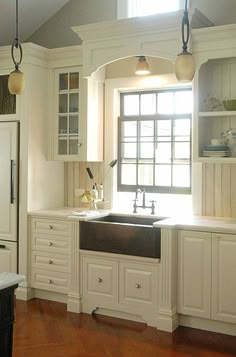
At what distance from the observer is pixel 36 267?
4.66 m

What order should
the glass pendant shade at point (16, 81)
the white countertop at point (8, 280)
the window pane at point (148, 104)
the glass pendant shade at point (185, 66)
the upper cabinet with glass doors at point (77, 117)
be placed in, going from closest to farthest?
the white countertop at point (8, 280), the glass pendant shade at point (185, 66), the glass pendant shade at point (16, 81), the upper cabinet with glass doors at point (77, 117), the window pane at point (148, 104)

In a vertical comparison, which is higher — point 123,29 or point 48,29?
point 48,29

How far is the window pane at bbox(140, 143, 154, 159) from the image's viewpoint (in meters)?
4.88

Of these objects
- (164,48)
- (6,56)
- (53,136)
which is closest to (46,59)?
(6,56)

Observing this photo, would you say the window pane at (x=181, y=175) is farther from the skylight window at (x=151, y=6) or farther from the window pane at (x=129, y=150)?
the skylight window at (x=151, y=6)

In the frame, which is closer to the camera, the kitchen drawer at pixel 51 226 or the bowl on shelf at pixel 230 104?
the bowl on shelf at pixel 230 104

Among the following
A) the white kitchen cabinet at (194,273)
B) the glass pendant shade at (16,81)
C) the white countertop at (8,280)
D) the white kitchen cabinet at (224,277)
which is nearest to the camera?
the white countertop at (8,280)

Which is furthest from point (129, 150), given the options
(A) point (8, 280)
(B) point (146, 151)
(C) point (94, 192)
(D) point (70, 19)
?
(A) point (8, 280)

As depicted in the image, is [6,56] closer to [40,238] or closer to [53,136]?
[53,136]

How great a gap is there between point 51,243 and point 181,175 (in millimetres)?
1488

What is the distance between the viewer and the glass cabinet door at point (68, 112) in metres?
4.79

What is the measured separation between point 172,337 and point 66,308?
3.79 ft

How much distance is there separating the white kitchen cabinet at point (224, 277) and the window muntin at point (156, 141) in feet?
3.42

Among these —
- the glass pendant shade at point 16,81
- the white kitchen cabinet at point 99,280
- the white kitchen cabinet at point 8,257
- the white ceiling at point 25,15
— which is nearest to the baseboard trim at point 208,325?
the white kitchen cabinet at point 99,280
